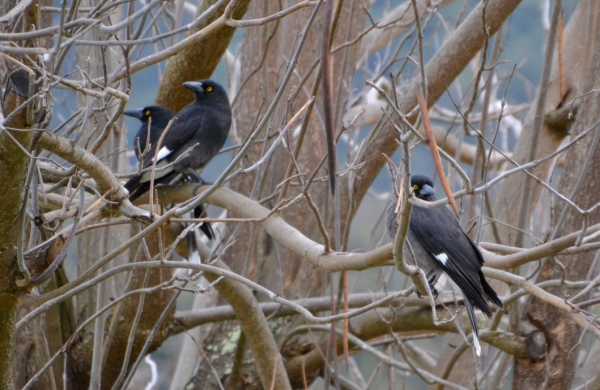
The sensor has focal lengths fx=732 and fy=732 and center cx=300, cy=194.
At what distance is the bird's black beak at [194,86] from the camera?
4.36 m

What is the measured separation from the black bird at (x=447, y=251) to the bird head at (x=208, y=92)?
5.06 feet

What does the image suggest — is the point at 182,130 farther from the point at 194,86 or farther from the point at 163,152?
the point at 194,86

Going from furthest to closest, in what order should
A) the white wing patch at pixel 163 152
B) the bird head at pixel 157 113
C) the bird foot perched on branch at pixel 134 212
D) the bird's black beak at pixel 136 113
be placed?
the bird's black beak at pixel 136 113 < the white wing patch at pixel 163 152 < the bird head at pixel 157 113 < the bird foot perched on branch at pixel 134 212

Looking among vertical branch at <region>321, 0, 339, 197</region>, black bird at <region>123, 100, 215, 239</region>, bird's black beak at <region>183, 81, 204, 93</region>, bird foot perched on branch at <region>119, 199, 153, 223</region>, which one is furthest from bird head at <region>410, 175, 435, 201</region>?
vertical branch at <region>321, 0, 339, 197</region>

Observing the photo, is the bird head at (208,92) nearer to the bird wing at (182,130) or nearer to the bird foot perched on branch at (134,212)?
the bird wing at (182,130)

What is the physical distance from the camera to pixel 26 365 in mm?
3969

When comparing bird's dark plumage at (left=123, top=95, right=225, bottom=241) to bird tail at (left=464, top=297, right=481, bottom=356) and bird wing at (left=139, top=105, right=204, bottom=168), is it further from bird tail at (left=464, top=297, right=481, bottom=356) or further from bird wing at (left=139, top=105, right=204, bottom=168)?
bird tail at (left=464, top=297, right=481, bottom=356)

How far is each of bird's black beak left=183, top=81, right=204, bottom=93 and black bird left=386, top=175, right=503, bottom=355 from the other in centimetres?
145

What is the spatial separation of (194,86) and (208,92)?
45 cm

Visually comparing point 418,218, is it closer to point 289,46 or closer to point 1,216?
point 289,46

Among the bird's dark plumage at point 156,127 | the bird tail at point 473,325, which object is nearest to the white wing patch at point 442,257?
the bird tail at point 473,325

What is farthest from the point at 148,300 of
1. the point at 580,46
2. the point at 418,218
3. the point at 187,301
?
the point at 187,301

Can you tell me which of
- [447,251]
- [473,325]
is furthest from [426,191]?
[473,325]

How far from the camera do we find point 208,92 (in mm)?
4973
